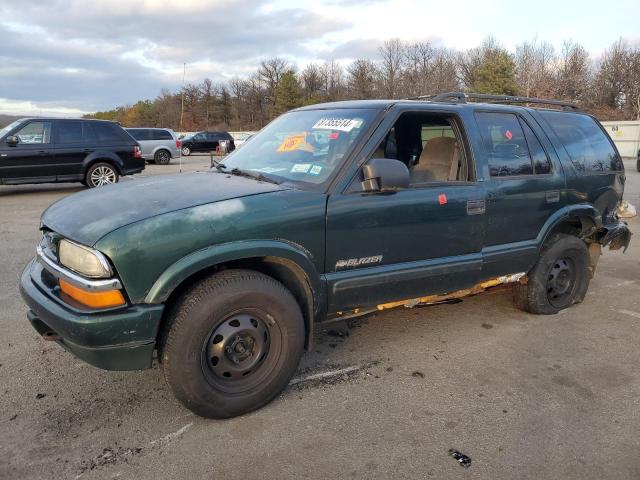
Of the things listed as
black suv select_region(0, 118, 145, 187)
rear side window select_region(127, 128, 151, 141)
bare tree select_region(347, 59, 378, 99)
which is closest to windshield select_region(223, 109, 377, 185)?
black suv select_region(0, 118, 145, 187)

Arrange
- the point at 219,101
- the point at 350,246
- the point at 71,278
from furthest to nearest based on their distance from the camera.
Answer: the point at 219,101, the point at 350,246, the point at 71,278

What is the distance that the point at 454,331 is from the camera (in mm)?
4223

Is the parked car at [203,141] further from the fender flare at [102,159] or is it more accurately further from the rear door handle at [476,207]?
the rear door handle at [476,207]

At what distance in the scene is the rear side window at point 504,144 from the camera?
12.9 feet

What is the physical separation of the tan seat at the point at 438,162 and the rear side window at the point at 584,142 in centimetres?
118

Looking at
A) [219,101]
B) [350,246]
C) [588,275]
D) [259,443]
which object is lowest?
[259,443]

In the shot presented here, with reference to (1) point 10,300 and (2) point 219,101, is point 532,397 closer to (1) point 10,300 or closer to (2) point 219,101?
(1) point 10,300

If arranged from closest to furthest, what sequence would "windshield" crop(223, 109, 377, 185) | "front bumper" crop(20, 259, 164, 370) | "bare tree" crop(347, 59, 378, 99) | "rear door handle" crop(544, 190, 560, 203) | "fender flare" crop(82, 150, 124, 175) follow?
"front bumper" crop(20, 259, 164, 370)
"windshield" crop(223, 109, 377, 185)
"rear door handle" crop(544, 190, 560, 203)
"fender flare" crop(82, 150, 124, 175)
"bare tree" crop(347, 59, 378, 99)

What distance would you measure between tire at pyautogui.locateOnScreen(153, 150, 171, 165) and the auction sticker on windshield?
65.7 feet

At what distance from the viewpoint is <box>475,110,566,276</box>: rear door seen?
3.90 metres

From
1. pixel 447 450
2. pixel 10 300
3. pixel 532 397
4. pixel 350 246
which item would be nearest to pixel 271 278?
pixel 350 246

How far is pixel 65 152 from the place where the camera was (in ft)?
37.4

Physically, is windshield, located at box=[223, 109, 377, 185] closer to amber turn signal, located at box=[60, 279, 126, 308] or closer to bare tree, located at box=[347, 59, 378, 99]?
amber turn signal, located at box=[60, 279, 126, 308]

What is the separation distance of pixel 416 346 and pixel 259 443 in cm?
166
